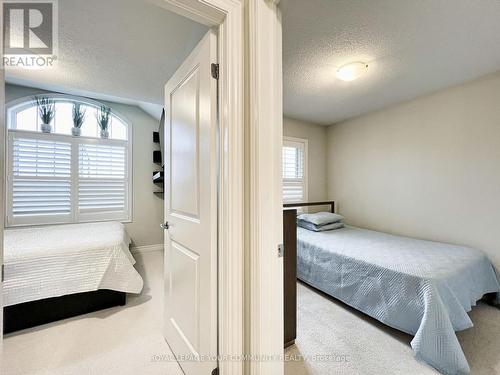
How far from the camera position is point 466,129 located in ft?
8.06

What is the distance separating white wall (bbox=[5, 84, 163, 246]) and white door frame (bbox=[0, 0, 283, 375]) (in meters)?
3.39

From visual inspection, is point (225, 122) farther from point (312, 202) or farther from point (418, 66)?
point (312, 202)

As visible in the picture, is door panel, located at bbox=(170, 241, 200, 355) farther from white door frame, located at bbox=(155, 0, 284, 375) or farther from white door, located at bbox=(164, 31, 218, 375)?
white door frame, located at bbox=(155, 0, 284, 375)

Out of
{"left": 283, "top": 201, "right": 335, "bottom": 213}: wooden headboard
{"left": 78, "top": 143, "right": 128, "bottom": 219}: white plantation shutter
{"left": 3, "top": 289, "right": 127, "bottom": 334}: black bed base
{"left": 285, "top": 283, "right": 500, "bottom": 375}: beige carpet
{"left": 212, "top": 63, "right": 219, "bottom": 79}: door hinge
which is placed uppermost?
{"left": 212, "top": 63, "right": 219, "bottom": 79}: door hinge

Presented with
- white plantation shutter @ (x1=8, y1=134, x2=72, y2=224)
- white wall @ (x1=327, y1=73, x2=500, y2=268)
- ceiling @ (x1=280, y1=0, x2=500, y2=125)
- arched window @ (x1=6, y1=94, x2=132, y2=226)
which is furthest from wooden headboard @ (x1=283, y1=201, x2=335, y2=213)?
white plantation shutter @ (x1=8, y1=134, x2=72, y2=224)

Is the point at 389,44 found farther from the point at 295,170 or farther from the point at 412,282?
the point at 295,170

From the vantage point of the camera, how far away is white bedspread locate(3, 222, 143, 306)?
180 centimetres

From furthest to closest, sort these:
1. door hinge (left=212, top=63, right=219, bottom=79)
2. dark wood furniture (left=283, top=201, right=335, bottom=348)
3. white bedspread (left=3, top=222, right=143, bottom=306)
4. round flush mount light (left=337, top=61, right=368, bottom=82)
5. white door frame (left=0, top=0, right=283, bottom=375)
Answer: round flush mount light (left=337, top=61, right=368, bottom=82) → white bedspread (left=3, top=222, right=143, bottom=306) → dark wood furniture (left=283, top=201, right=335, bottom=348) → door hinge (left=212, top=63, right=219, bottom=79) → white door frame (left=0, top=0, right=283, bottom=375)

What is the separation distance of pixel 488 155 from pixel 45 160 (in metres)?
5.58

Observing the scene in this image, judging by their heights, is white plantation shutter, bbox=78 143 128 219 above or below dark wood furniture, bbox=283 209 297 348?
above

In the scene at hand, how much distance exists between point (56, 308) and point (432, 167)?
13.9ft

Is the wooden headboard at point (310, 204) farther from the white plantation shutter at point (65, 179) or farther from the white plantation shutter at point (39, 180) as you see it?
the white plantation shutter at point (39, 180)

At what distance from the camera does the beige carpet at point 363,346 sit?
149cm

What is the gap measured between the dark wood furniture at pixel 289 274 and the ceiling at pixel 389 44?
1363 millimetres
